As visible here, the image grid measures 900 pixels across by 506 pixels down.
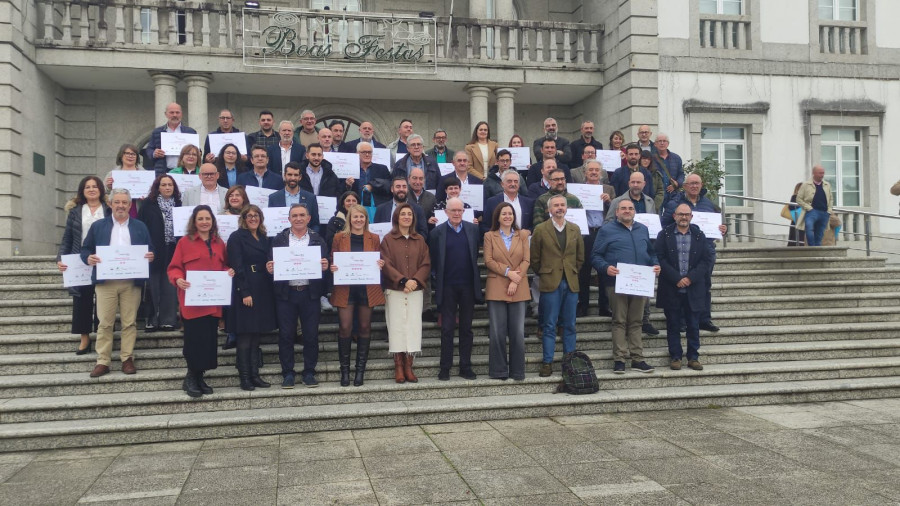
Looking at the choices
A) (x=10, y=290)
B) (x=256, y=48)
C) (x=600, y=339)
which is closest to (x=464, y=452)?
(x=600, y=339)

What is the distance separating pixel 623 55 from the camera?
1628 centimetres

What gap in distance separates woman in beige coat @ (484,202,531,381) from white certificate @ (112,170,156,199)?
439cm

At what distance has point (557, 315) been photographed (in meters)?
8.62

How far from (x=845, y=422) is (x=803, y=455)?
157cm

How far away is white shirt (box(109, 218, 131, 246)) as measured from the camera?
806 cm

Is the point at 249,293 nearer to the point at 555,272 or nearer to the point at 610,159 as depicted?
the point at 555,272

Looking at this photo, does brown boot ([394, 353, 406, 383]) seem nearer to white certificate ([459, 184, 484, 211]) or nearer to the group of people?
the group of people

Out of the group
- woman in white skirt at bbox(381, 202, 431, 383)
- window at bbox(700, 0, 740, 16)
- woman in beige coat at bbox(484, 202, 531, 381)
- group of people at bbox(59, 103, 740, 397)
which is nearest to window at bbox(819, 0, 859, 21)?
window at bbox(700, 0, 740, 16)

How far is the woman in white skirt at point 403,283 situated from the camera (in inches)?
322

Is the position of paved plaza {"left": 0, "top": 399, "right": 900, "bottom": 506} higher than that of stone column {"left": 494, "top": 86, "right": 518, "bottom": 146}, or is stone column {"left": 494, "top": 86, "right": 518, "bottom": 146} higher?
stone column {"left": 494, "top": 86, "right": 518, "bottom": 146}

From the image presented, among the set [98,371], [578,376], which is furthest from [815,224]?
[98,371]

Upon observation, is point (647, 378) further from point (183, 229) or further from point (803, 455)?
point (183, 229)

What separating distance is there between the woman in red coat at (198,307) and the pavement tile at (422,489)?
284 cm

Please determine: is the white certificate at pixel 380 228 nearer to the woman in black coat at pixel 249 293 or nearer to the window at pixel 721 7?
the woman in black coat at pixel 249 293
